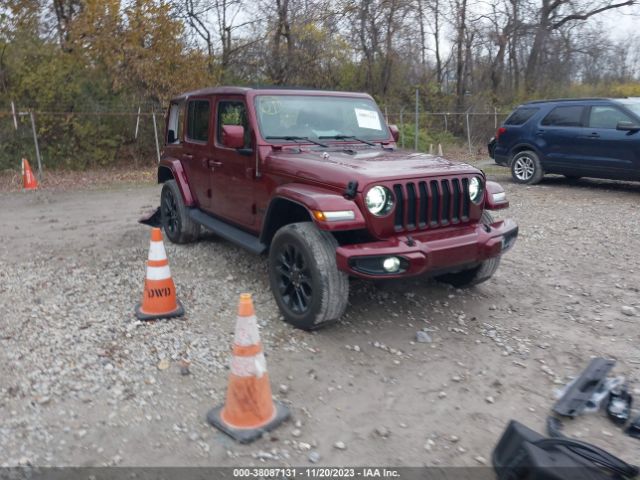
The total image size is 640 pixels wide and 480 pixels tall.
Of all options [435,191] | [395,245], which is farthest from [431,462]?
[435,191]

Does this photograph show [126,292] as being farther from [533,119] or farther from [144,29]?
[144,29]

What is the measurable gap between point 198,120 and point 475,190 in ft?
10.8

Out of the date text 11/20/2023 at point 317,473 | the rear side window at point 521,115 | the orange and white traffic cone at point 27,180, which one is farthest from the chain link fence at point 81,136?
the date text 11/20/2023 at point 317,473

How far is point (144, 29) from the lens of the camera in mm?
16281

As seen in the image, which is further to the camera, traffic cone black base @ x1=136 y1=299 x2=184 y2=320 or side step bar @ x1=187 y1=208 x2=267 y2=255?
side step bar @ x1=187 y1=208 x2=267 y2=255

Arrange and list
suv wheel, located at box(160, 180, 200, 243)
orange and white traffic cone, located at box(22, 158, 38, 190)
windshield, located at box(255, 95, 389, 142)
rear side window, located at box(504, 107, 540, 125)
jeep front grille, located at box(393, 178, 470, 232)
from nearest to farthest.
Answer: jeep front grille, located at box(393, 178, 470, 232) < windshield, located at box(255, 95, 389, 142) < suv wheel, located at box(160, 180, 200, 243) < rear side window, located at box(504, 107, 540, 125) < orange and white traffic cone, located at box(22, 158, 38, 190)

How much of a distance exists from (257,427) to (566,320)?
2819mm

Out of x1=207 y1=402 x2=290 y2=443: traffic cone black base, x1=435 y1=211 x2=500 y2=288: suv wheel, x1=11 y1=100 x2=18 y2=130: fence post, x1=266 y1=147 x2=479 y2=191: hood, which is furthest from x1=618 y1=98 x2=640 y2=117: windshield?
x1=11 y1=100 x2=18 y2=130: fence post

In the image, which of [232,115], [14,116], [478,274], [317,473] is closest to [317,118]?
[232,115]

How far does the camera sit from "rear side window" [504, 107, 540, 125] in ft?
38.0

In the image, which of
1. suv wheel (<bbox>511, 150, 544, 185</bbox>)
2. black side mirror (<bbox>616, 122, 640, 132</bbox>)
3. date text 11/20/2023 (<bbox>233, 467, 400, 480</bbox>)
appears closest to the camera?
date text 11/20/2023 (<bbox>233, 467, 400, 480</bbox>)

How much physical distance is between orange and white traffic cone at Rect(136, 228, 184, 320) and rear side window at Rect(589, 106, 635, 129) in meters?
8.66

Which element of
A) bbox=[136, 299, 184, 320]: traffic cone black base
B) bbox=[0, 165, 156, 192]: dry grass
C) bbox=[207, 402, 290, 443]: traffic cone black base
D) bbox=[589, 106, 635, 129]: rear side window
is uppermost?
bbox=[589, 106, 635, 129]: rear side window

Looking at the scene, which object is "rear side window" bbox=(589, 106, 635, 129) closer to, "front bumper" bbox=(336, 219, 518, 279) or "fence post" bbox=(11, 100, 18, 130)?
"front bumper" bbox=(336, 219, 518, 279)
